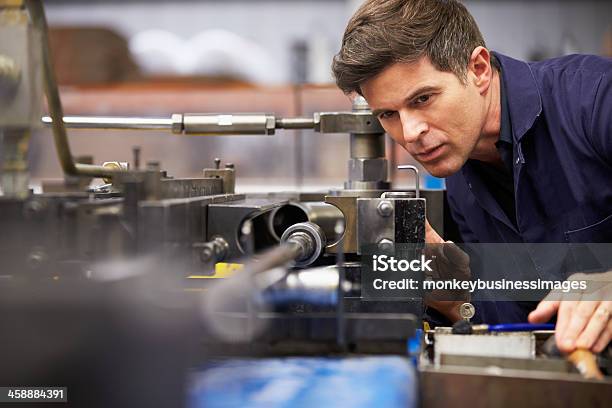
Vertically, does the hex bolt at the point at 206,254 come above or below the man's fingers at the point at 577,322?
above

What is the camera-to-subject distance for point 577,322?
695 millimetres

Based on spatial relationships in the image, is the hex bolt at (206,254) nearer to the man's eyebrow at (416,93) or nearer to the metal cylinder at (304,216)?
the metal cylinder at (304,216)

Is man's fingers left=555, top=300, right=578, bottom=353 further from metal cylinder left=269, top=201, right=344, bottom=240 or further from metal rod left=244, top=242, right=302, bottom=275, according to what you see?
metal cylinder left=269, top=201, right=344, bottom=240

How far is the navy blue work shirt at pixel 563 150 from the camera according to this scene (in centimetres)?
106

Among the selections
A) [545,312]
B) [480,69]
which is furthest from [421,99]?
[545,312]

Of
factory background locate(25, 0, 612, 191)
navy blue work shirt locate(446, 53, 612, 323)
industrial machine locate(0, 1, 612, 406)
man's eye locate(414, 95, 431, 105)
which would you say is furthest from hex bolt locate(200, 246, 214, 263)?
factory background locate(25, 0, 612, 191)

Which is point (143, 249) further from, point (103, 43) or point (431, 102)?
point (103, 43)

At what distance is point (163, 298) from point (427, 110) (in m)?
0.60

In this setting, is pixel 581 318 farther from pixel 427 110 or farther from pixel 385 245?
pixel 427 110

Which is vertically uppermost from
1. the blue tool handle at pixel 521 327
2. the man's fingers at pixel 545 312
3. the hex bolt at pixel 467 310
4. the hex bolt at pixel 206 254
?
the hex bolt at pixel 206 254

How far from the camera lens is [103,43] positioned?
2854 millimetres

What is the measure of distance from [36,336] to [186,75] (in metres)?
2.41

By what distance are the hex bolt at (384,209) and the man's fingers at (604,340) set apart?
27 cm

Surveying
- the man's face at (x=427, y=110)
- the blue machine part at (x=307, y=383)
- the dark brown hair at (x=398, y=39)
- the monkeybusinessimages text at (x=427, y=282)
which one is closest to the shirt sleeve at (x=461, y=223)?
the man's face at (x=427, y=110)
